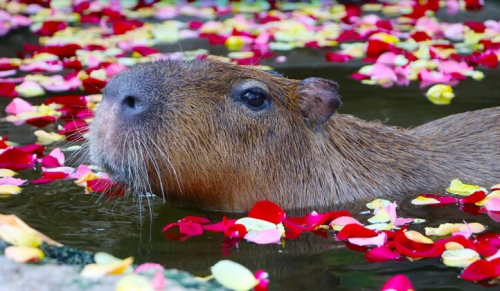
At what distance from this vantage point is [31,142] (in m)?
7.15

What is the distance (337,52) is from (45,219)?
5.72 meters

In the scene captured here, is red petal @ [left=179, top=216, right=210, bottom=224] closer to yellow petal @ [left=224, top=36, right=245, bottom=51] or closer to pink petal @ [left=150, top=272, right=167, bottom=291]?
pink petal @ [left=150, top=272, right=167, bottom=291]

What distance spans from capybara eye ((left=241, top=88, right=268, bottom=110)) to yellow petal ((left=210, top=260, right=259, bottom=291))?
158 centimetres

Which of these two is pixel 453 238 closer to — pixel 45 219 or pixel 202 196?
pixel 202 196

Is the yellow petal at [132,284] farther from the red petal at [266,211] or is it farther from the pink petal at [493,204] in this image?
the pink petal at [493,204]

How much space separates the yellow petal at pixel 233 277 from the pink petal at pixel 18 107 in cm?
432

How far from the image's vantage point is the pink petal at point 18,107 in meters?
7.84

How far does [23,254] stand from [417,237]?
80.9 inches

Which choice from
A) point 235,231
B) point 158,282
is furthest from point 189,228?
point 158,282

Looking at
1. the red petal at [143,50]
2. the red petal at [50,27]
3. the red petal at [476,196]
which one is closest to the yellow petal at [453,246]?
the red petal at [476,196]

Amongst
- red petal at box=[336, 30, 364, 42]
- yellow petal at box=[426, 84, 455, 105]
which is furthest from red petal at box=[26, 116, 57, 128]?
red petal at box=[336, 30, 364, 42]

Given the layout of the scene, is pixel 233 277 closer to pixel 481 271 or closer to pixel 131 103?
pixel 481 271

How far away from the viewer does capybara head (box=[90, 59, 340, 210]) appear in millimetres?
5051

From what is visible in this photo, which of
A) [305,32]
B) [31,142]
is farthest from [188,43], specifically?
[31,142]
